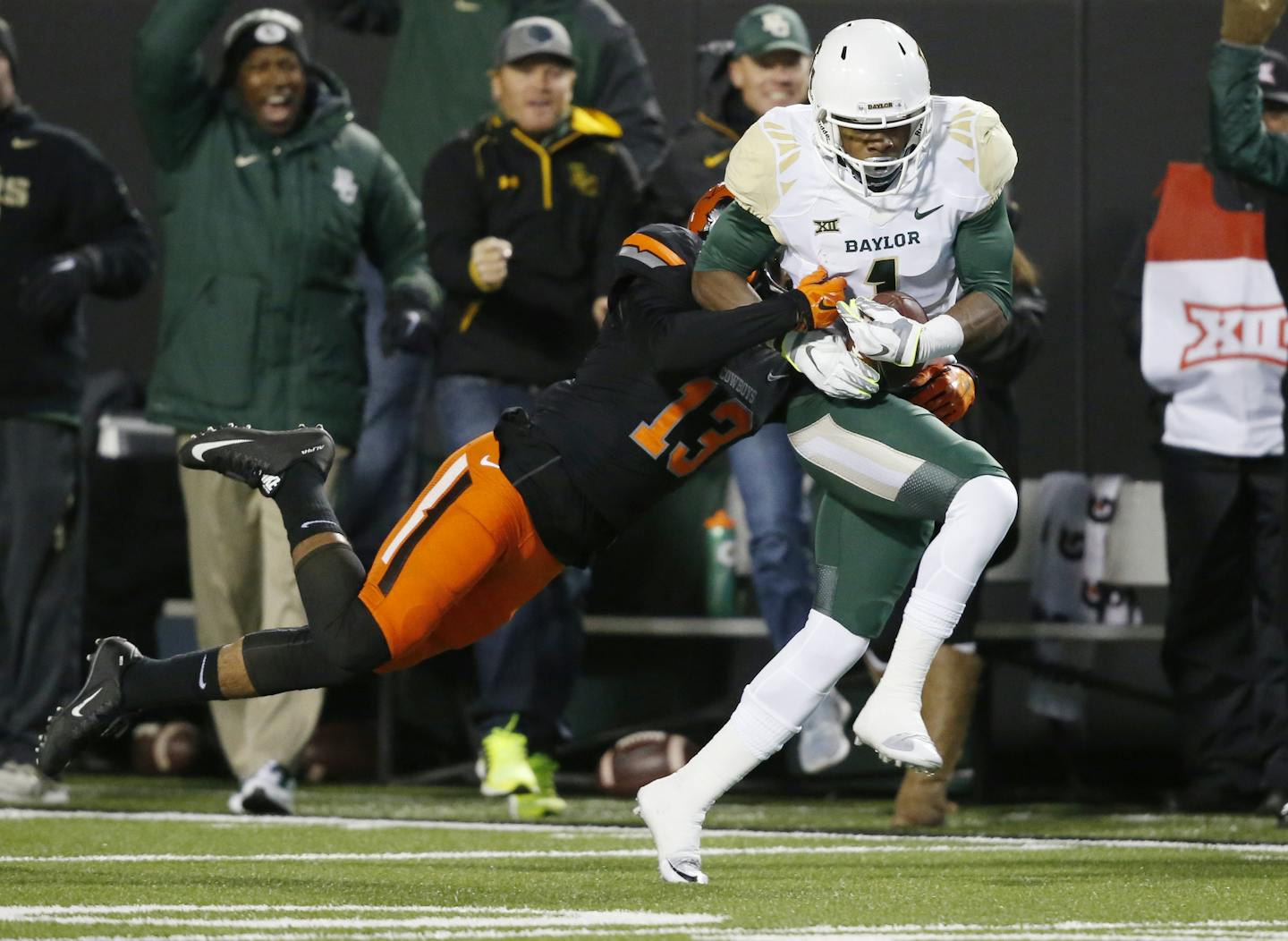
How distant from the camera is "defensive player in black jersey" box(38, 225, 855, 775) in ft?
15.1

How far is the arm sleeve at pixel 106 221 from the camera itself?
6.80 metres

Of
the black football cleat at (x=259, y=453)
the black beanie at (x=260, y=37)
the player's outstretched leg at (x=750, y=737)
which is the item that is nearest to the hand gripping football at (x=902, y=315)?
the player's outstretched leg at (x=750, y=737)

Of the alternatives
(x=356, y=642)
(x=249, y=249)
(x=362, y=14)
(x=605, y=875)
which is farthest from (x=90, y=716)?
(x=362, y=14)

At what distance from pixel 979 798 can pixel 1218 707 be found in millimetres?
732

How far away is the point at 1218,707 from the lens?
21.8 ft

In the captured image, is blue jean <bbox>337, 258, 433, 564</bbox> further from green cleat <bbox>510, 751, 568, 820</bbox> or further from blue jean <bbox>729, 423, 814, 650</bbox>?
blue jean <bbox>729, 423, 814, 650</bbox>

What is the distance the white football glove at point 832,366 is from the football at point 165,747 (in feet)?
11.9

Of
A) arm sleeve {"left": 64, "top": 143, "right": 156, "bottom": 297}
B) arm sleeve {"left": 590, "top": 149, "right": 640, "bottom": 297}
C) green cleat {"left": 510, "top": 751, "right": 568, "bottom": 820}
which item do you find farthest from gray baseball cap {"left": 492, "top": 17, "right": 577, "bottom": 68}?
green cleat {"left": 510, "top": 751, "right": 568, "bottom": 820}

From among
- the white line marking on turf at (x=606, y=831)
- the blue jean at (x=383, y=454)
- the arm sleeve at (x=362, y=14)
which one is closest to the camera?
the white line marking on turf at (x=606, y=831)

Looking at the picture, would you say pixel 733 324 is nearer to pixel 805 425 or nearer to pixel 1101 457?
pixel 805 425

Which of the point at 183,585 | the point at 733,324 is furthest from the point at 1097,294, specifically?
the point at 733,324

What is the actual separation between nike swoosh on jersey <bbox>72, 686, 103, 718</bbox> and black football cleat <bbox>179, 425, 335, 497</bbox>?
0.52 m

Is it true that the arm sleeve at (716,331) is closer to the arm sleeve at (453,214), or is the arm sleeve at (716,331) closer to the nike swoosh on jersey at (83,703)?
the nike swoosh on jersey at (83,703)

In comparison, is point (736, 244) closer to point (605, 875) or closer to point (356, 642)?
point (356, 642)
